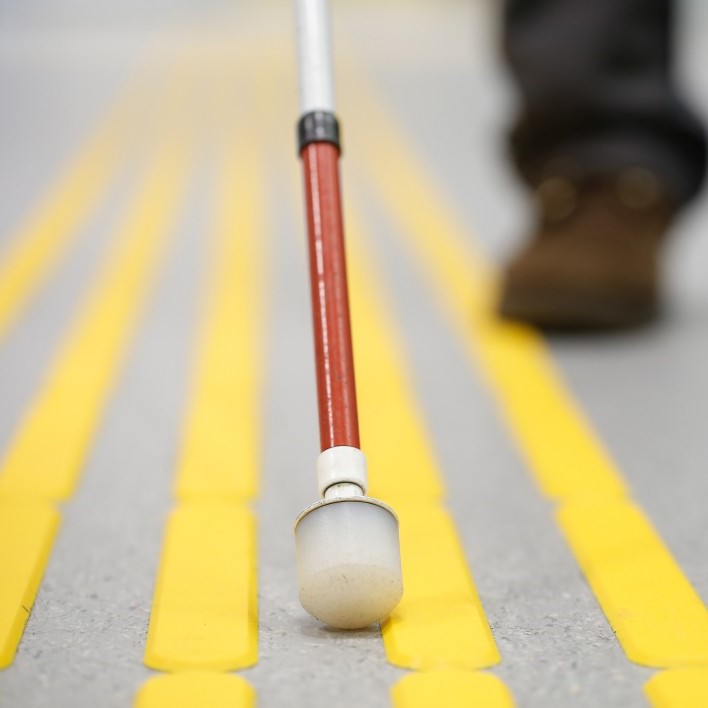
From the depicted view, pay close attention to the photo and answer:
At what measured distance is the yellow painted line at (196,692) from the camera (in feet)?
2.23

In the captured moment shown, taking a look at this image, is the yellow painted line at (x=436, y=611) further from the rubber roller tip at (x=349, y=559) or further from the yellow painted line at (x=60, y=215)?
the yellow painted line at (x=60, y=215)

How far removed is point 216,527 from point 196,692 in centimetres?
30

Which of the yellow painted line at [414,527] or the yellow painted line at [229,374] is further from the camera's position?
the yellow painted line at [229,374]

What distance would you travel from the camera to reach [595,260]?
1.70 metres

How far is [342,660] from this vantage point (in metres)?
0.74

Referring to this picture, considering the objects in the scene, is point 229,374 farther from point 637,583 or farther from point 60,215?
point 60,215

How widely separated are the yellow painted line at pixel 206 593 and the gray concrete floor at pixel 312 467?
0.04 ft

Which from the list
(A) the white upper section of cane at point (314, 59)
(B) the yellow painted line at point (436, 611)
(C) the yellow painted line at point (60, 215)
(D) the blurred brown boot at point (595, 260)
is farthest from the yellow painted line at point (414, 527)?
(C) the yellow painted line at point (60, 215)

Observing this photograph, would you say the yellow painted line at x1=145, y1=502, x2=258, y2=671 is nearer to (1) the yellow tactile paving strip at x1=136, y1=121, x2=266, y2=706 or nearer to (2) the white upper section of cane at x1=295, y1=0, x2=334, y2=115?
(1) the yellow tactile paving strip at x1=136, y1=121, x2=266, y2=706

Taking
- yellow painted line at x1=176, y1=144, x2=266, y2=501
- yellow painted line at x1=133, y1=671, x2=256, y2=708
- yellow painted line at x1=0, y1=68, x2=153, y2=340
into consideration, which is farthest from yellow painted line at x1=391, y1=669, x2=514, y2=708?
yellow painted line at x1=0, y1=68, x2=153, y2=340

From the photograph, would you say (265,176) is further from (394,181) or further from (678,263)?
(678,263)

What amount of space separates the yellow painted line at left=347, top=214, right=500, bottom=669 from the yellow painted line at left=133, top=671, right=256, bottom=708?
116 mm

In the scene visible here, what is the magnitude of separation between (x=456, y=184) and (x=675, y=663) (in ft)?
9.47

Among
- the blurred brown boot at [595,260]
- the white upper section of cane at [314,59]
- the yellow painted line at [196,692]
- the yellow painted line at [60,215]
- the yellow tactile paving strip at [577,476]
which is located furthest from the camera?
the yellow painted line at [60,215]
